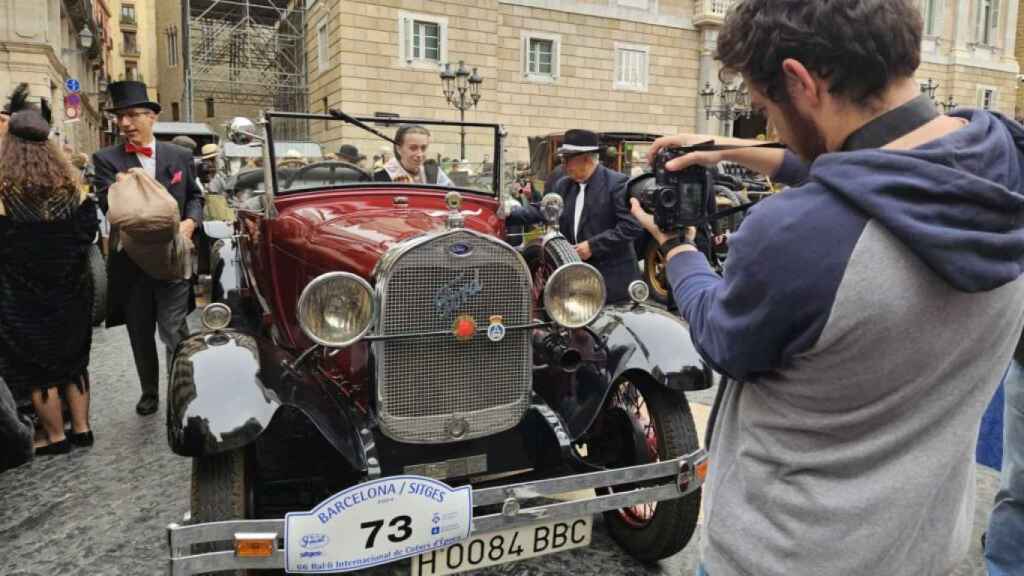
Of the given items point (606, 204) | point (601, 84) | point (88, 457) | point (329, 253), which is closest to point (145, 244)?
point (88, 457)

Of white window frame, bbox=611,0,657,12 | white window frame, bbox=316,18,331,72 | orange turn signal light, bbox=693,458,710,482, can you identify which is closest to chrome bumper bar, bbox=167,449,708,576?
orange turn signal light, bbox=693,458,710,482

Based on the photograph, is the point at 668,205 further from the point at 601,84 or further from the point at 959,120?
the point at 601,84

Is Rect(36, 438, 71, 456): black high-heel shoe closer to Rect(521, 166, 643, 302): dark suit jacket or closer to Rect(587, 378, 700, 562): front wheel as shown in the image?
Rect(587, 378, 700, 562): front wheel

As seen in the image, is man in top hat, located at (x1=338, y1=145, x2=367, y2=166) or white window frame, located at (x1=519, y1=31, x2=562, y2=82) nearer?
man in top hat, located at (x1=338, y1=145, x2=367, y2=166)

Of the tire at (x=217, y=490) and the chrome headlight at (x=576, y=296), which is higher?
the chrome headlight at (x=576, y=296)

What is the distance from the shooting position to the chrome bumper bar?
196 centimetres

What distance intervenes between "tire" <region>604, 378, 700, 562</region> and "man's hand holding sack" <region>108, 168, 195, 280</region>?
2.64 m

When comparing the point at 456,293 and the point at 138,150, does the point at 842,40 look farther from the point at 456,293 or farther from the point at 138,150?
the point at 138,150

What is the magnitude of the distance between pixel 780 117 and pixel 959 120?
25 cm

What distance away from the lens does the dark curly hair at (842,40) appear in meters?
0.94

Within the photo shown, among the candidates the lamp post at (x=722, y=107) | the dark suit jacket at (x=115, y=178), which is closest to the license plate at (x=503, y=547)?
the dark suit jacket at (x=115, y=178)

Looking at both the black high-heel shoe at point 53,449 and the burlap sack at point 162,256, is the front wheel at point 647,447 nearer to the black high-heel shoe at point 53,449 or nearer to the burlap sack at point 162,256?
the burlap sack at point 162,256

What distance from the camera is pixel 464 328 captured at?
8.07 feet

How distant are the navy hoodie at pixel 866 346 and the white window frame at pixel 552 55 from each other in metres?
24.4
